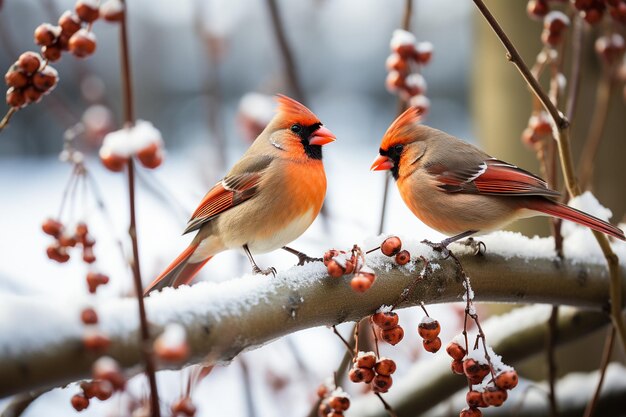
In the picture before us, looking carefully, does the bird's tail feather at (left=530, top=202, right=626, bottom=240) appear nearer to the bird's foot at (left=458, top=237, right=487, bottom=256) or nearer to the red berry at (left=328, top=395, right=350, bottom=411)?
the bird's foot at (left=458, top=237, right=487, bottom=256)

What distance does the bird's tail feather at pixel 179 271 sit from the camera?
1.61m

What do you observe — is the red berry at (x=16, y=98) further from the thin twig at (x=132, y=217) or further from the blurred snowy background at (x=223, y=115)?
the blurred snowy background at (x=223, y=115)

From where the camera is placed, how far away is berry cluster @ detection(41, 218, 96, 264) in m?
1.37

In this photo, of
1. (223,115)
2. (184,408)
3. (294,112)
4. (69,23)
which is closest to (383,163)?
(294,112)

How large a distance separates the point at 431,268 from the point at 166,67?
5350 mm

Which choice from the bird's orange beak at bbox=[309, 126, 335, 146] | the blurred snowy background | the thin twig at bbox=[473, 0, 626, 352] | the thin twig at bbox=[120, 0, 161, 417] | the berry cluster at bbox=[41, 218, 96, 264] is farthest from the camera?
the blurred snowy background

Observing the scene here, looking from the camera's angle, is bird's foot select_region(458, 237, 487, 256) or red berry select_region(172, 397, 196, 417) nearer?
red berry select_region(172, 397, 196, 417)

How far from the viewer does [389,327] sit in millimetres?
1219

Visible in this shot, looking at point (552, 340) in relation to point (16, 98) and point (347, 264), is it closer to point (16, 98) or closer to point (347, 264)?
point (347, 264)

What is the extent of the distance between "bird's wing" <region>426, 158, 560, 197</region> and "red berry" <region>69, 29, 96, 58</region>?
3.41 ft

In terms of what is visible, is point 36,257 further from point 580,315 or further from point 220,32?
point 580,315

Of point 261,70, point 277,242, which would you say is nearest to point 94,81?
point 277,242

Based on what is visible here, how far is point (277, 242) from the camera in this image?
1.60 metres

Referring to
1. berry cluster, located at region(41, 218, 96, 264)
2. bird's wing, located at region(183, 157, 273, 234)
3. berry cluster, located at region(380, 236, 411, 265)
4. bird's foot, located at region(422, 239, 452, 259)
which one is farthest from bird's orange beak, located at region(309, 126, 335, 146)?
berry cluster, located at region(41, 218, 96, 264)
